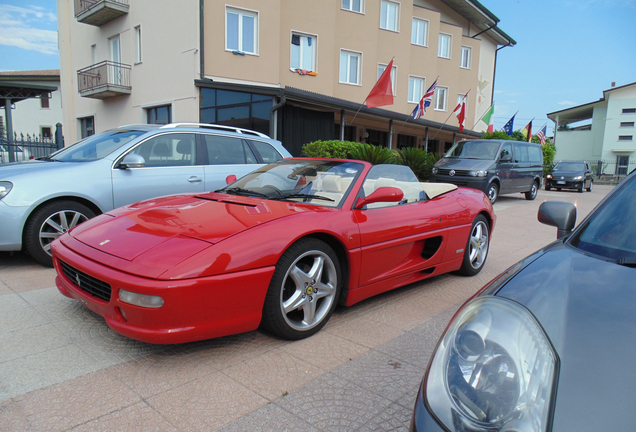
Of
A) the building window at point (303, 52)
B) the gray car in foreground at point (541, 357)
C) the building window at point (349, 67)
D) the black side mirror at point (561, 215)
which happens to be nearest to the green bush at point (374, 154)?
the building window at point (303, 52)

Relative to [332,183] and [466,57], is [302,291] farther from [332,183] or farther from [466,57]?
[466,57]

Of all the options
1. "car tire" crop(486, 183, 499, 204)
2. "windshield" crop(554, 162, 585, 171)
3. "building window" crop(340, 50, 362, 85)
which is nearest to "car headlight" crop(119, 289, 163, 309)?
"car tire" crop(486, 183, 499, 204)

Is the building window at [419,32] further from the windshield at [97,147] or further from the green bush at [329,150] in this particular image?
the windshield at [97,147]

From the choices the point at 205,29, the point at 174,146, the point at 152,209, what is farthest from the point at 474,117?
the point at 152,209

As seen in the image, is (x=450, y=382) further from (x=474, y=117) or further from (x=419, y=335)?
(x=474, y=117)

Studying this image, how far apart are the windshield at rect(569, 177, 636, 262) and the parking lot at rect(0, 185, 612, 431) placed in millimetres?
1145

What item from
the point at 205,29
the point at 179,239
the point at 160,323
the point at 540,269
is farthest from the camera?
the point at 205,29

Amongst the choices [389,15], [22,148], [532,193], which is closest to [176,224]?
[22,148]

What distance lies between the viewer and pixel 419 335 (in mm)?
2996

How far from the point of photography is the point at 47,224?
168 inches

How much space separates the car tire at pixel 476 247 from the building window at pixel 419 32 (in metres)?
19.2

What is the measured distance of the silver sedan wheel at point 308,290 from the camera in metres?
2.73

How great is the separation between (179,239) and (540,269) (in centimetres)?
188

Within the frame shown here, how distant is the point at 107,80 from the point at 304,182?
630 inches
